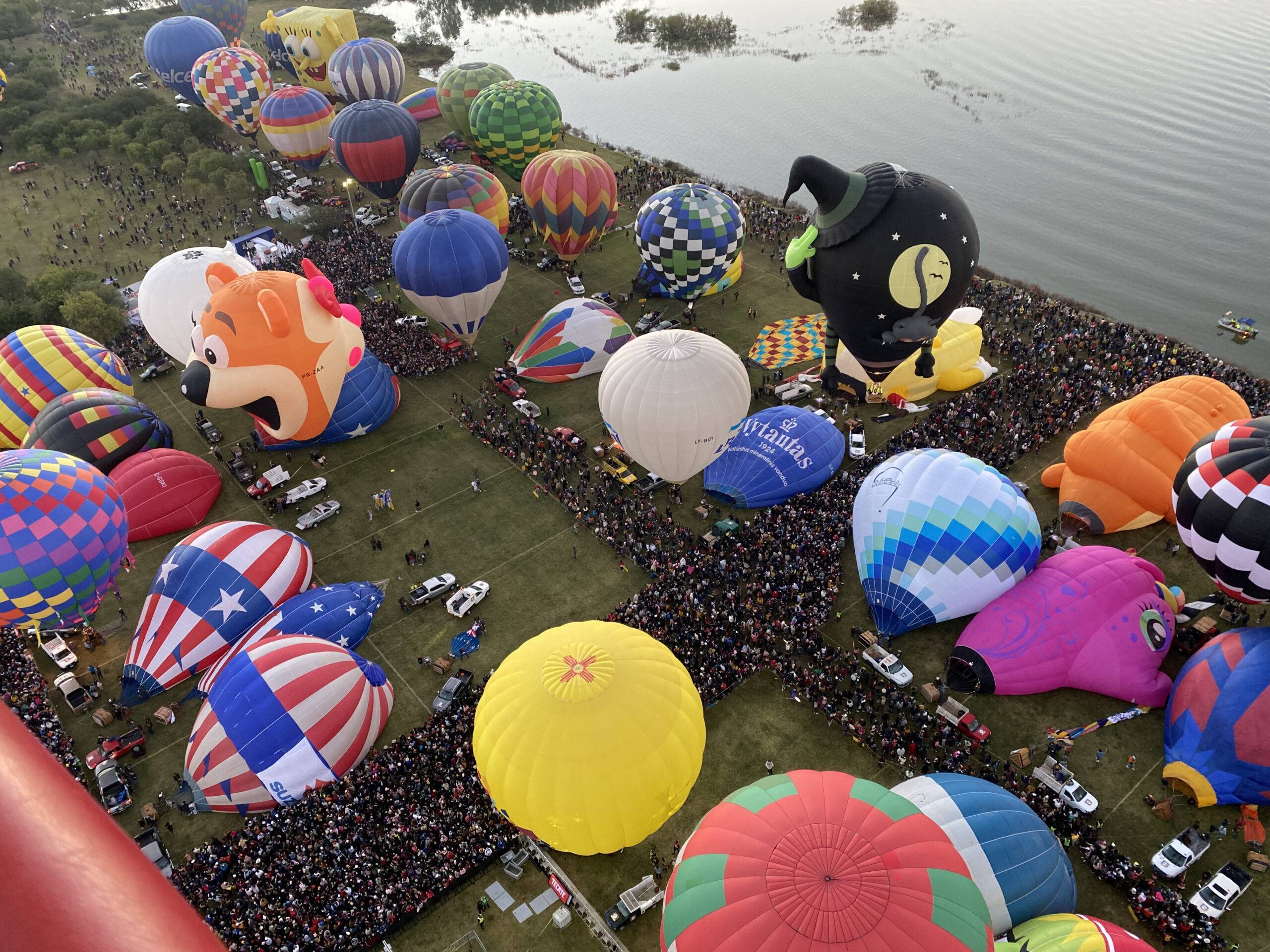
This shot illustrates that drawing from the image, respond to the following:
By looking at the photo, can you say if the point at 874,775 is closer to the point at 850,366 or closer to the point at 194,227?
the point at 850,366

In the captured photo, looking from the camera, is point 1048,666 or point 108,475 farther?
point 108,475

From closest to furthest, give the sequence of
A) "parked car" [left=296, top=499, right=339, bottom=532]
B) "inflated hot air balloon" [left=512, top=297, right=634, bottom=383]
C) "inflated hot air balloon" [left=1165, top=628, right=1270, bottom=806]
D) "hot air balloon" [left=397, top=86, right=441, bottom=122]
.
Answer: "inflated hot air balloon" [left=1165, top=628, right=1270, bottom=806] < "parked car" [left=296, top=499, right=339, bottom=532] < "inflated hot air balloon" [left=512, top=297, right=634, bottom=383] < "hot air balloon" [left=397, top=86, right=441, bottom=122]

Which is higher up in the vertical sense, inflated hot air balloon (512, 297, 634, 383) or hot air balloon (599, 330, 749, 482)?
hot air balloon (599, 330, 749, 482)

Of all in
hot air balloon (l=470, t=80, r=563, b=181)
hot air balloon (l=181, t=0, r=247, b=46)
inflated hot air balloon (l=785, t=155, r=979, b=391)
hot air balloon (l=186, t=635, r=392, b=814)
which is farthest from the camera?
hot air balloon (l=181, t=0, r=247, b=46)

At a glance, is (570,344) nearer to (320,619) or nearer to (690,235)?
(690,235)

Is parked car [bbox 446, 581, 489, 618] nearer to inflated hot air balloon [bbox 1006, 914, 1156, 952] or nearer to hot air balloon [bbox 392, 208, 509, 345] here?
hot air balloon [bbox 392, 208, 509, 345]

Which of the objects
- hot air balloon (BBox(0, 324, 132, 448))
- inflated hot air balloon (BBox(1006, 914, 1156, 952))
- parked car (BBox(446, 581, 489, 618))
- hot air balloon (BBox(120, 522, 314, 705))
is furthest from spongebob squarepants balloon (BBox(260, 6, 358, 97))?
inflated hot air balloon (BBox(1006, 914, 1156, 952))

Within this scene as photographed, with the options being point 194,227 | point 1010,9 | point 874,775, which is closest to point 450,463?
point 874,775
